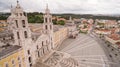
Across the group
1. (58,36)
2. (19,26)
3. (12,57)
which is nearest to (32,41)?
(19,26)

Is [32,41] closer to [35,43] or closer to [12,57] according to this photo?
[35,43]

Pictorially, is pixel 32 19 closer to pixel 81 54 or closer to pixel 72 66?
pixel 81 54

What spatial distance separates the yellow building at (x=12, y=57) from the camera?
68.6ft

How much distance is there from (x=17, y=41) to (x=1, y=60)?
5952mm

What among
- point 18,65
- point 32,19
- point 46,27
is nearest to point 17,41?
point 18,65

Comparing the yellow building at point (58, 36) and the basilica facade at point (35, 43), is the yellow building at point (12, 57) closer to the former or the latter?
the basilica facade at point (35, 43)

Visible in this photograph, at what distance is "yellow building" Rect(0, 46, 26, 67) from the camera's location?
823 inches

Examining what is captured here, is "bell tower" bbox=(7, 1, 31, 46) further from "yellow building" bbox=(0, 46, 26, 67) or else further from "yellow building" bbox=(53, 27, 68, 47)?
"yellow building" bbox=(53, 27, 68, 47)

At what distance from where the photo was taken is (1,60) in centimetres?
2028

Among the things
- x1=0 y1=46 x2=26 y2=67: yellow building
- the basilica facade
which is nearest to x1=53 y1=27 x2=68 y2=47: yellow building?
the basilica facade

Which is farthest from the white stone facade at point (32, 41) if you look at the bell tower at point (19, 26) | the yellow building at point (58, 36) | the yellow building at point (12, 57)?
the yellow building at point (58, 36)

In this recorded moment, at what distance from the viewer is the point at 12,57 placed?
2255cm

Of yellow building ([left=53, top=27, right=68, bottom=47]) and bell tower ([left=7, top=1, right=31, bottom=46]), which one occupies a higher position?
bell tower ([left=7, top=1, right=31, bottom=46])

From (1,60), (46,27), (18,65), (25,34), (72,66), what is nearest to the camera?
(1,60)
